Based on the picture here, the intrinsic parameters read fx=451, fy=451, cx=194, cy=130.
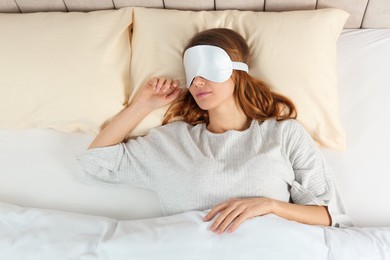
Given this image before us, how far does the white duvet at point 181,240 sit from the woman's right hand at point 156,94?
1.26 feet

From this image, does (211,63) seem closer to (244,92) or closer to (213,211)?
(244,92)

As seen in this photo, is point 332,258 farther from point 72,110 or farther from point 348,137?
point 72,110

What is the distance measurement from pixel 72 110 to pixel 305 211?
814mm

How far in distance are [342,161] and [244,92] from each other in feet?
1.27

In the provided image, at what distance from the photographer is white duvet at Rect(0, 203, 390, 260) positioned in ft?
3.81

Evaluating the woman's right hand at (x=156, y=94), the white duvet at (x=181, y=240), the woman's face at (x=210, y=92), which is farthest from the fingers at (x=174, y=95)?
the white duvet at (x=181, y=240)

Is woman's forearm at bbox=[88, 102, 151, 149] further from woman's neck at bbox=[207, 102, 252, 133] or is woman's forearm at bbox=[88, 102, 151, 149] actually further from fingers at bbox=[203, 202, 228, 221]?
fingers at bbox=[203, 202, 228, 221]

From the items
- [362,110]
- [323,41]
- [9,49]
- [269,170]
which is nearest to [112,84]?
[9,49]

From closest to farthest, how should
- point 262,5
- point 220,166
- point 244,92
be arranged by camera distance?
point 220,166 → point 244,92 → point 262,5

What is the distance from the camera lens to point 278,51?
145cm

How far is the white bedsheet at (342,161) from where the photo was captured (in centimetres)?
139

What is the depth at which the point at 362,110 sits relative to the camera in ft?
4.95

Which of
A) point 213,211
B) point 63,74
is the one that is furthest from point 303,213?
point 63,74

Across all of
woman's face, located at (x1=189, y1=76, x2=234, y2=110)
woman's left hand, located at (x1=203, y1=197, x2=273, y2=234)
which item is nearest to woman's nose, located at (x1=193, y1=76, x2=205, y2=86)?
woman's face, located at (x1=189, y1=76, x2=234, y2=110)
